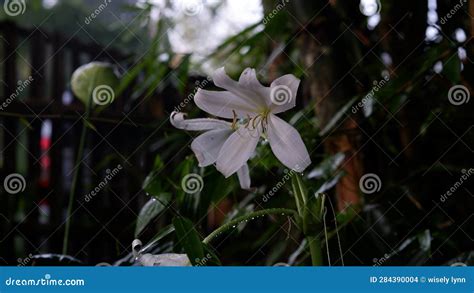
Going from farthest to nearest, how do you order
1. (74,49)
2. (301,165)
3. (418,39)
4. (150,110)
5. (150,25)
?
(74,49) → (150,110) → (150,25) → (418,39) → (301,165)

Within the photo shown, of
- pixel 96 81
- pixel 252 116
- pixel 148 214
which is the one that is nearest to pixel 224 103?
pixel 252 116

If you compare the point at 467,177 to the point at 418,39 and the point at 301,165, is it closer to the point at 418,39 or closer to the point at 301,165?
the point at 418,39

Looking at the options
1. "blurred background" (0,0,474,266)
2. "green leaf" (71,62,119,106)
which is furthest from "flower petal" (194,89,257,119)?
"green leaf" (71,62,119,106)

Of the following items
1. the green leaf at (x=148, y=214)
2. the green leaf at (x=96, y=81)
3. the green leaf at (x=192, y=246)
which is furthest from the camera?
the green leaf at (x=96, y=81)

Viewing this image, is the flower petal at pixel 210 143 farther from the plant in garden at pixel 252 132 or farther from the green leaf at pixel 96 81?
the green leaf at pixel 96 81

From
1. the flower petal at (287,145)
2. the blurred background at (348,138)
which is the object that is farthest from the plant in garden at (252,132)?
the blurred background at (348,138)

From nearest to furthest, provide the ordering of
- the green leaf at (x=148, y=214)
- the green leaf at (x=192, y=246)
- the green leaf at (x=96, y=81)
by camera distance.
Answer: the green leaf at (x=192, y=246) → the green leaf at (x=148, y=214) → the green leaf at (x=96, y=81)
